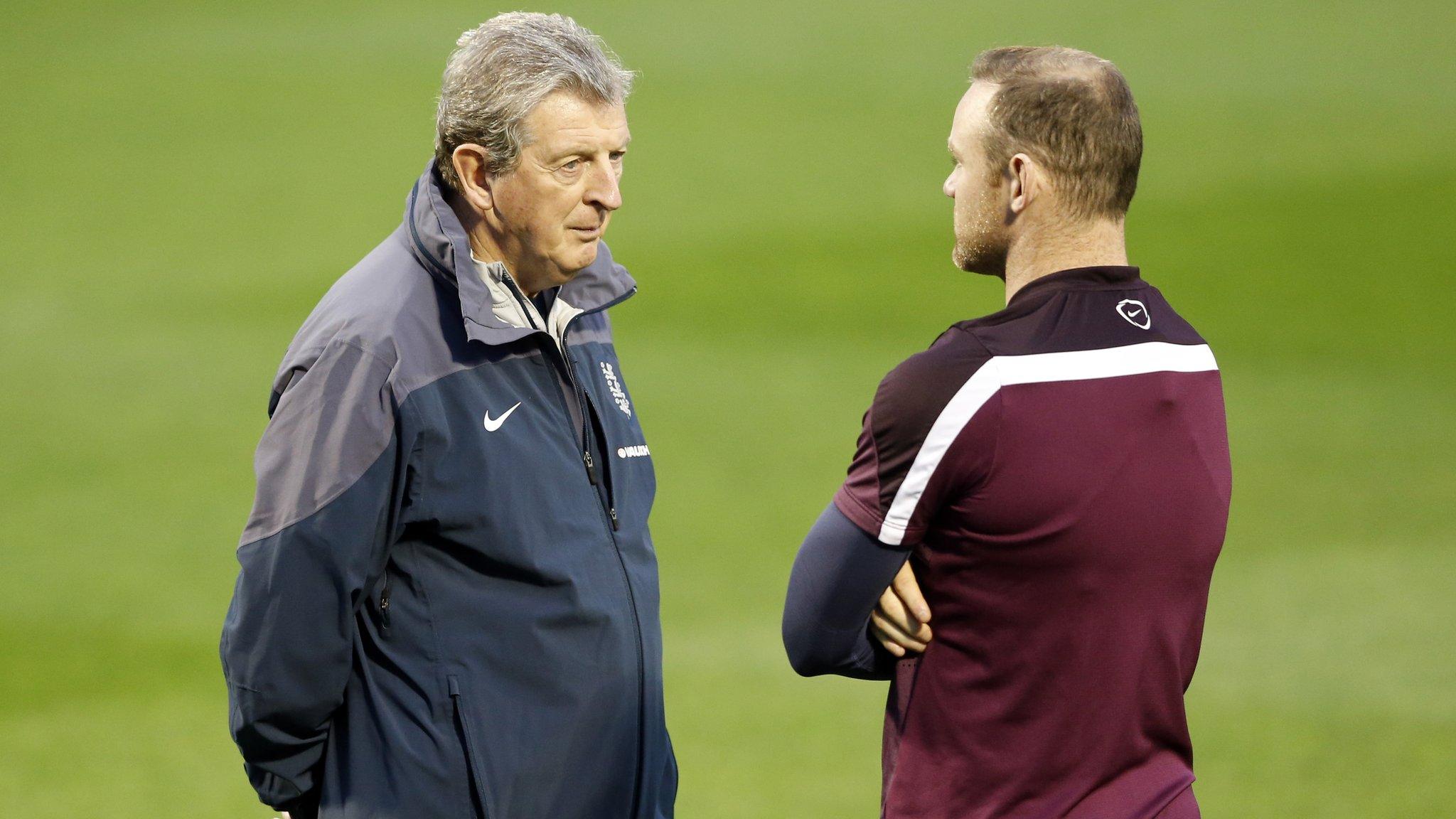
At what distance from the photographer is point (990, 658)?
6.52 feet

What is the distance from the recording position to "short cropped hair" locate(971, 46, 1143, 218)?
199 cm

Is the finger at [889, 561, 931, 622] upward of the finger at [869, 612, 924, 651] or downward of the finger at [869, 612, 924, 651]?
upward

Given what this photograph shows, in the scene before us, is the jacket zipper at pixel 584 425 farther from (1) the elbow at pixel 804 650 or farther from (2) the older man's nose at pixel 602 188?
(1) the elbow at pixel 804 650

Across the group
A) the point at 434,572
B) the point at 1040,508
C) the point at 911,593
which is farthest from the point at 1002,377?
the point at 434,572

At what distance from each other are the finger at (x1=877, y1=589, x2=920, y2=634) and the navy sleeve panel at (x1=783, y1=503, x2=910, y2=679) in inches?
0.5

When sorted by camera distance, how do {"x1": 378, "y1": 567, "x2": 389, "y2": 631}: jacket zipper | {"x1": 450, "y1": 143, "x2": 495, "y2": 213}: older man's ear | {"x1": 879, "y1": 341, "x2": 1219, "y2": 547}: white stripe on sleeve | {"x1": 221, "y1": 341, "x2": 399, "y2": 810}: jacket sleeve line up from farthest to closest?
{"x1": 450, "y1": 143, "x2": 495, "y2": 213}: older man's ear
{"x1": 378, "y1": 567, "x2": 389, "y2": 631}: jacket zipper
{"x1": 221, "y1": 341, "x2": 399, "y2": 810}: jacket sleeve
{"x1": 879, "y1": 341, "x2": 1219, "y2": 547}: white stripe on sleeve

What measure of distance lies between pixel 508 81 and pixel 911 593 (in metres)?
1.04

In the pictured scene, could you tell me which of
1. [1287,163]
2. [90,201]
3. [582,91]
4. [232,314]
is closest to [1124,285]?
[582,91]

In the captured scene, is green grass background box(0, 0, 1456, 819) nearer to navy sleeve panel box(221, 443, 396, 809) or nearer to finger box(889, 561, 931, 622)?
navy sleeve panel box(221, 443, 396, 809)

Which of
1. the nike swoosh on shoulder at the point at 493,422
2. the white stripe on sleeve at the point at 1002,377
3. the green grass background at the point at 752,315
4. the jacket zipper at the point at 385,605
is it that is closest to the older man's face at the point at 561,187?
the nike swoosh on shoulder at the point at 493,422

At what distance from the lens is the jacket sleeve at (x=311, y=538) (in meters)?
2.16

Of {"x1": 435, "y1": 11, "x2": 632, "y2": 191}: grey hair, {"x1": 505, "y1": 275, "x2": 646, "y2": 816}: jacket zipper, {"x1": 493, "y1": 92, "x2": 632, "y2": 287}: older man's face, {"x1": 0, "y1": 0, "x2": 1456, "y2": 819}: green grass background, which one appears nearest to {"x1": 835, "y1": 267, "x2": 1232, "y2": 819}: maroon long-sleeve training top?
{"x1": 505, "y1": 275, "x2": 646, "y2": 816}: jacket zipper

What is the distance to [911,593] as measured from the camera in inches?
79.4

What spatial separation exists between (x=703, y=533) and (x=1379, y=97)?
14.9ft
